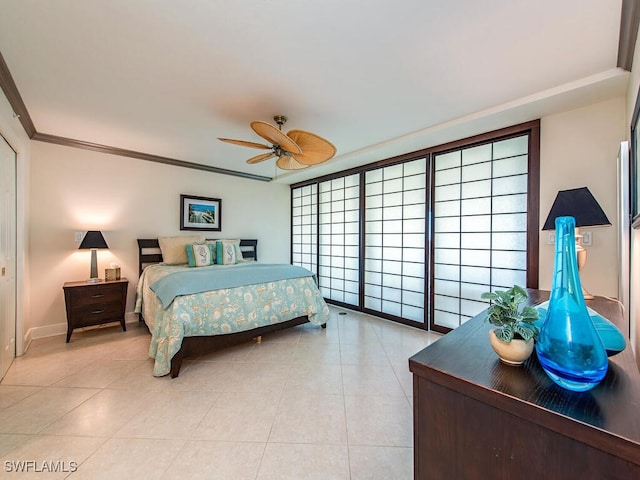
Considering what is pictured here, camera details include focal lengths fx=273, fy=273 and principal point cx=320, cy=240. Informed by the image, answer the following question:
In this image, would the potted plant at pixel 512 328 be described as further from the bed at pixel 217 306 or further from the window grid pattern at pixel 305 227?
the window grid pattern at pixel 305 227

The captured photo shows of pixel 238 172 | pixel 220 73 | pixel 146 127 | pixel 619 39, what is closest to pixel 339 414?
pixel 220 73

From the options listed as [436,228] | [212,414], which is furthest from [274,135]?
[436,228]

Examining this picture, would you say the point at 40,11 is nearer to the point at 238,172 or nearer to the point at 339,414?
the point at 339,414

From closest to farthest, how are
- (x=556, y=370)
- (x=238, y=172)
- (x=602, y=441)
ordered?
(x=602, y=441)
(x=556, y=370)
(x=238, y=172)

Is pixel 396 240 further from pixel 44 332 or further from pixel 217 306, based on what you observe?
pixel 44 332

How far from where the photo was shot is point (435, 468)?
797mm

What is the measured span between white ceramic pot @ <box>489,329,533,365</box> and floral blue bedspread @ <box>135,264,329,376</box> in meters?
2.40

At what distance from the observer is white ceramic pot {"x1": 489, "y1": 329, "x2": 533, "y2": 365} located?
81 cm

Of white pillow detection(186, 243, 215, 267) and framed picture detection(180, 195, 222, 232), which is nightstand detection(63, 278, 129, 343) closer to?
white pillow detection(186, 243, 215, 267)

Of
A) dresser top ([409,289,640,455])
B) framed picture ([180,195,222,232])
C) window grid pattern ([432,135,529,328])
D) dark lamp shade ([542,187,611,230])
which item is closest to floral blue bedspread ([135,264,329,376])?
framed picture ([180,195,222,232])

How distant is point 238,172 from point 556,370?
4903 millimetres

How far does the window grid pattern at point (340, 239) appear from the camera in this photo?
4555 mm

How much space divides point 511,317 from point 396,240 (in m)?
3.18

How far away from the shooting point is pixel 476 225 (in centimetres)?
317
